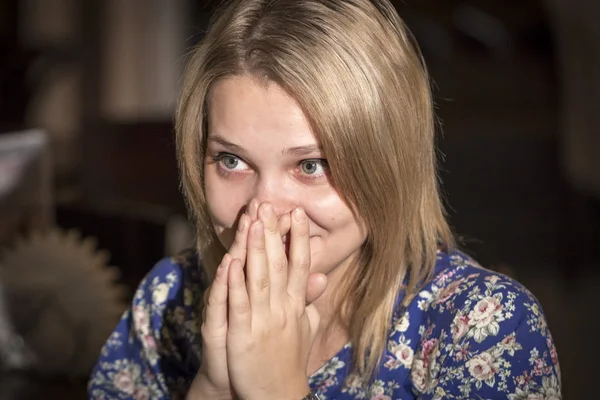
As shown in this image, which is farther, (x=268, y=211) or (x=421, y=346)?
(x=421, y=346)

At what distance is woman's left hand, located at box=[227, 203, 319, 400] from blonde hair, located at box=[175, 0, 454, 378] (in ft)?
0.30

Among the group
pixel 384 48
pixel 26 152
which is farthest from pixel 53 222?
pixel 384 48

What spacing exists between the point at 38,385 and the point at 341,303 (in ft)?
2.65

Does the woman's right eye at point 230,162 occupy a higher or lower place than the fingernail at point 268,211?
higher

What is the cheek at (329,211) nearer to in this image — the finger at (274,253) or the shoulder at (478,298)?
the finger at (274,253)

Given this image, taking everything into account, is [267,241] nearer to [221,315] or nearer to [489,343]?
[221,315]

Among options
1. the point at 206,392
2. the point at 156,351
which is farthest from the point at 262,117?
the point at 156,351

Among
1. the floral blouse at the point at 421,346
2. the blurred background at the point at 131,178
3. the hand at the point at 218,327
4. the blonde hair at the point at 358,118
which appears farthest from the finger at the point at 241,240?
the blurred background at the point at 131,178

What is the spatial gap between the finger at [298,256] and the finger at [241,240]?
2.0 inches

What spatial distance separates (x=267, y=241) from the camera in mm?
916

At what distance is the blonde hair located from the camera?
3.04 ft

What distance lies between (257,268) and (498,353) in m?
0.28

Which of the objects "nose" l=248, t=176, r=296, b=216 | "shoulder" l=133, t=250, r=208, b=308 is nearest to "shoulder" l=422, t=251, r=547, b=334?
"nose" l=248, t=176, r=296, b=216

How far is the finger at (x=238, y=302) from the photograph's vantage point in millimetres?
899
